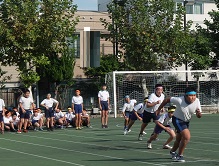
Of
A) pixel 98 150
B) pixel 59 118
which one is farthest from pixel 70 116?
pixel 98 150

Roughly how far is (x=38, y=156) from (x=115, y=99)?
75.1ft

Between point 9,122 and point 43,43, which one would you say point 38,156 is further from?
point 43,43

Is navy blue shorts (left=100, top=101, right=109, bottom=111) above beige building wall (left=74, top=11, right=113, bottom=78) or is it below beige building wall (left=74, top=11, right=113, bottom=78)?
below

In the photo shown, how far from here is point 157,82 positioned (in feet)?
139

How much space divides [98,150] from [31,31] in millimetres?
16511

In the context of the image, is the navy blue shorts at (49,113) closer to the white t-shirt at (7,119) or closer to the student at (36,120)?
the student at (36,120)

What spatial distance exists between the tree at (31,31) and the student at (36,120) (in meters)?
6.02

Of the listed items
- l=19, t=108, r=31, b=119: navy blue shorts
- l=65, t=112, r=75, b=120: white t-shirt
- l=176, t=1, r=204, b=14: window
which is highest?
l=176, t=1, r=204, b=14: window

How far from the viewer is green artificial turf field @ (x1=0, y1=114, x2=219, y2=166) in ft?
49.0

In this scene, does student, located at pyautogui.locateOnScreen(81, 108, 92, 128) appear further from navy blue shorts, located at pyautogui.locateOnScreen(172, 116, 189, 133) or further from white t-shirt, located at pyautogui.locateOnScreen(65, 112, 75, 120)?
navy blue shorts, located at pyautogui.locateOnScreen(172, 116, 189, 133)

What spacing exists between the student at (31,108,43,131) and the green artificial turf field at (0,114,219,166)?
4.02 metres

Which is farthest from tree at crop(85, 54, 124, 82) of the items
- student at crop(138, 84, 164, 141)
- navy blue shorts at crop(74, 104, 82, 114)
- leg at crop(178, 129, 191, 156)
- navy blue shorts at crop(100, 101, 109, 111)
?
leg at crop(178, 129, 191, 156)

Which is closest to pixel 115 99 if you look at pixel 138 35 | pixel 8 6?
pixel 138 35

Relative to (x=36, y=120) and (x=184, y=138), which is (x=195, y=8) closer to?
(x=36, y=120)
